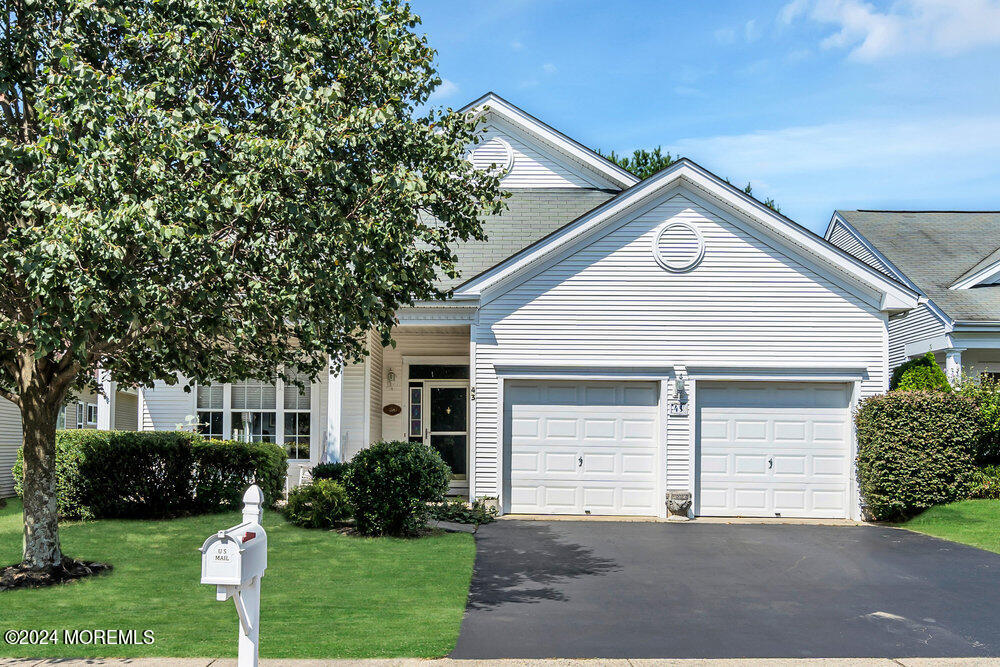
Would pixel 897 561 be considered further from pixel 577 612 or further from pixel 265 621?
pixel 265 621

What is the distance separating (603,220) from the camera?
15.1 m

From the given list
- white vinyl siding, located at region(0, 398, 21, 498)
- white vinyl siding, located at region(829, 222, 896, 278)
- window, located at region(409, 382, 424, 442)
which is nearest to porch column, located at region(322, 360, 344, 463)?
window, located at region(409, 382, 424, 442)

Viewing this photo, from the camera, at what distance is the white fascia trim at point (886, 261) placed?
62.5ft

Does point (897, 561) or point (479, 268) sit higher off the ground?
point (479, 268)

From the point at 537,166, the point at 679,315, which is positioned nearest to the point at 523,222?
the point at 537,166

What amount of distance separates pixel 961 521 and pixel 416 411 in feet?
35.0

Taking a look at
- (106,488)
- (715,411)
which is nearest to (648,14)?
(715,411)

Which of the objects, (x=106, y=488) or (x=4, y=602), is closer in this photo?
(x=4, y=602)

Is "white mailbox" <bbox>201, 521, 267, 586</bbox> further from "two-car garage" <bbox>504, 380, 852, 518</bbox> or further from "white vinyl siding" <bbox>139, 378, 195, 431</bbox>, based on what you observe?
"white vinyl siding" <bbox>139, 378, 195, 431</bbox>

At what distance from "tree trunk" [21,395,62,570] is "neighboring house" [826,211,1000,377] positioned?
14114 mm

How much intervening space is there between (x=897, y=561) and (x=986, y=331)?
1042 centimetres

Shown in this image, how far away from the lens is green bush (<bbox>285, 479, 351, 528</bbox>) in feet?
41.8

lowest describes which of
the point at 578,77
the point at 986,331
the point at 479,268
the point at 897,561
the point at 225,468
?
the point at 897,561

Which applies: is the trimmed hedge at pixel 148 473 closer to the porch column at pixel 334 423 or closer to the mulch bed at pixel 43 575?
the porch column at pixel 334 423
